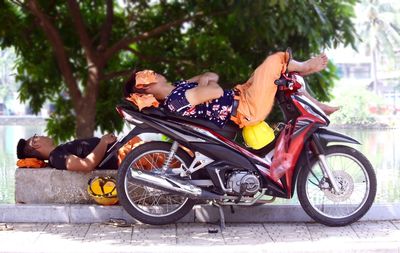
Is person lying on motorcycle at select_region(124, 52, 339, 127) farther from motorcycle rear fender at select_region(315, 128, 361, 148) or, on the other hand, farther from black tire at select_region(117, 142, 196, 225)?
black tire at select_region(117, 142, 196, 225)

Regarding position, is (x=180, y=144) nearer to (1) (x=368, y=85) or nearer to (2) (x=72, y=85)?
(2) (x=72, y=85)

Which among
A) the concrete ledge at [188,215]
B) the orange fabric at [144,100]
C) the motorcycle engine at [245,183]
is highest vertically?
the orange fabric at [144,100]

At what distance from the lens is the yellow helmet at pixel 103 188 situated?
20.8ft

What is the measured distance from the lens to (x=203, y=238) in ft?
19.1

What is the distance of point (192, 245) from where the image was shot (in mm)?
5531

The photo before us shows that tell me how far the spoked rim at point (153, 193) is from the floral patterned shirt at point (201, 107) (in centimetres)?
39

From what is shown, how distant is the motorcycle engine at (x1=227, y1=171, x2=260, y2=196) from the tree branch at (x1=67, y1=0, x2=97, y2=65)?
619 centimetres

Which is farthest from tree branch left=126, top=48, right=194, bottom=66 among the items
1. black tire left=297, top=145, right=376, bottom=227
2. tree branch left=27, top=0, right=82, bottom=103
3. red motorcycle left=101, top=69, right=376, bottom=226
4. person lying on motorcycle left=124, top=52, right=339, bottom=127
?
black tire left=297, top=145, right=376, bottom=227

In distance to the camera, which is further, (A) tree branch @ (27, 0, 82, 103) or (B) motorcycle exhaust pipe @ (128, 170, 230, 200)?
(A) tree branch @ (27, 0, 82, 103)

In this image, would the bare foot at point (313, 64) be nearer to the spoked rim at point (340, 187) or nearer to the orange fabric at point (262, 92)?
the orange fabric at point (262, 92)

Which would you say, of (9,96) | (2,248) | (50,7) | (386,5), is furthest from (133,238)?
(386,5)

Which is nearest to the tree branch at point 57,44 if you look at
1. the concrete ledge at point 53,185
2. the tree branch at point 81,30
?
the tree branch at point 81,30

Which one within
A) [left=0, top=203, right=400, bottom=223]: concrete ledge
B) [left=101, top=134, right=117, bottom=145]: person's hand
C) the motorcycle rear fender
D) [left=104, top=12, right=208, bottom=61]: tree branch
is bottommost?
[left=0, top=203, right=400, bottom=223]: concrete ledge

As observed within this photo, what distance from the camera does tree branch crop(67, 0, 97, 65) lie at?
37.4 feet
